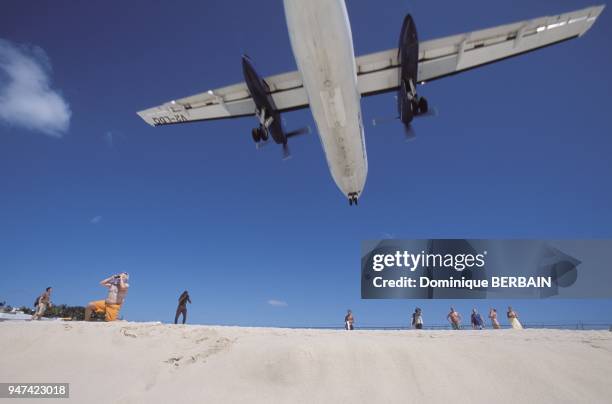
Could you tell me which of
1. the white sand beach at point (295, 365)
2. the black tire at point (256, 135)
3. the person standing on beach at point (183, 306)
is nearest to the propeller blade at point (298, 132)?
the black tire at point (256, 135)

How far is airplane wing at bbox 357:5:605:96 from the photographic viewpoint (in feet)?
46.5

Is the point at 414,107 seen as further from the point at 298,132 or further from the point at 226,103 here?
the point at 226,103

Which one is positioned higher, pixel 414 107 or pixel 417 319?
pixel 414 107

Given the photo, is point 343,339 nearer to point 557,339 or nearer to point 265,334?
point 265,334

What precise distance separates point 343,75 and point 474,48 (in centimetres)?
774

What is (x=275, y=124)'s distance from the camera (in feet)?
57.9

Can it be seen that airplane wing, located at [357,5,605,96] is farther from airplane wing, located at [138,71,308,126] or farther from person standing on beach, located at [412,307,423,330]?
person standing on beach, located at [412,307,423,330]

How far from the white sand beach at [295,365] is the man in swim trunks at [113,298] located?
1053 millimetres

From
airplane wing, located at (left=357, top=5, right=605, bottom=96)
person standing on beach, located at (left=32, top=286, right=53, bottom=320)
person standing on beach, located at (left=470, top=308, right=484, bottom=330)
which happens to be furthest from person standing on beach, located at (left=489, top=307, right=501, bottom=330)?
person standing on beach, located at (left=32, top=286, right=53, bottom=320)

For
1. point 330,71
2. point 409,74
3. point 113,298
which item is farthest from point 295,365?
point 409,74

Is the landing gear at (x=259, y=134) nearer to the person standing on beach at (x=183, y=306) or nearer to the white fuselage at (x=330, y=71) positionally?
the white fuselage at (x=330, y=71)

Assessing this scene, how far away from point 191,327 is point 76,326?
297cm

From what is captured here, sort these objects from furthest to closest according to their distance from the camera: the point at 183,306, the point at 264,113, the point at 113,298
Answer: the point at 264,113 → the point at 183,306 → the point at 113,298

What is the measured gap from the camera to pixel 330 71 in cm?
1173
